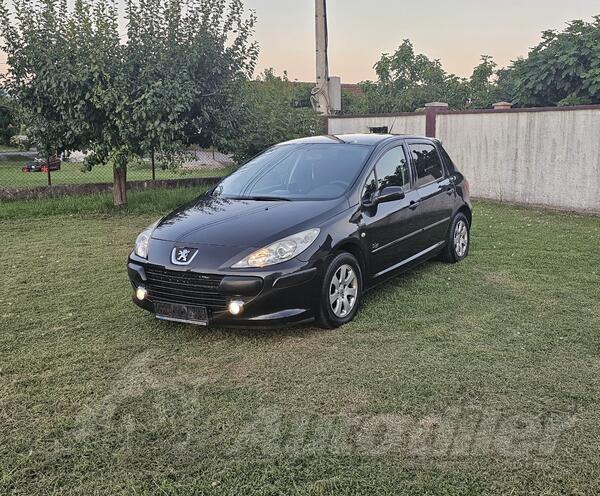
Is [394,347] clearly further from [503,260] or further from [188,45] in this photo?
[188,45]

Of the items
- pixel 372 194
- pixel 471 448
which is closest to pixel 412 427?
pixel 471 448

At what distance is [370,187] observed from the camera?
16.9ft

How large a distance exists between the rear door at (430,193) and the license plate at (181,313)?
243 centimetres

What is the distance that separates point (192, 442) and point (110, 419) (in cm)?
55

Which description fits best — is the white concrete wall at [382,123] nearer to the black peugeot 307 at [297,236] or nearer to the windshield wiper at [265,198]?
the black peugeot 307 at [297,236]

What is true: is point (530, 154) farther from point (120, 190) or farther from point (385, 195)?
point (120, 190)

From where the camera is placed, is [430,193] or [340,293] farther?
[430,193]

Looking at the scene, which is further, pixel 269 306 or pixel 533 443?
pixel 269 306

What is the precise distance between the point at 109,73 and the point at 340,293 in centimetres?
669

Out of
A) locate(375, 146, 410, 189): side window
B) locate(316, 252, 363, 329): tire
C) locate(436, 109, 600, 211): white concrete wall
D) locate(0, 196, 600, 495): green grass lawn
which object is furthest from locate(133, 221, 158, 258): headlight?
locate(436, 109, 600, 211): white concrete wall

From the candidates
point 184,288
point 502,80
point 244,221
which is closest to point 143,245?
point 184,288

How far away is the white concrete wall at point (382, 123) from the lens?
1318 centimetres

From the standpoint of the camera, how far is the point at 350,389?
3.54 metres

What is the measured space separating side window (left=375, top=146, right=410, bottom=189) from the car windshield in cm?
19
